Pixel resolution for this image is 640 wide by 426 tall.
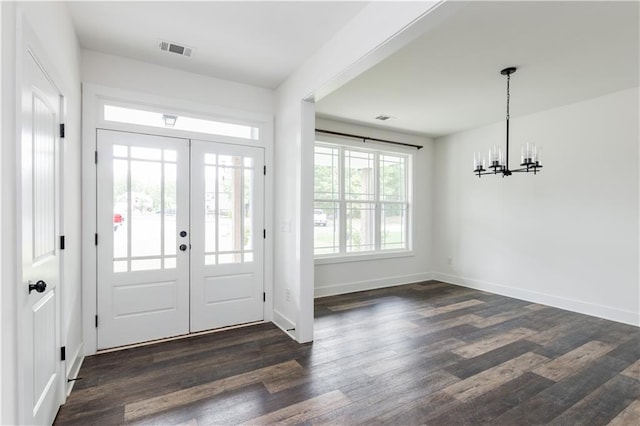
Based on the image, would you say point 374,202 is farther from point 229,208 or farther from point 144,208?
point 144,208

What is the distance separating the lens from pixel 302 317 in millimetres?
3248

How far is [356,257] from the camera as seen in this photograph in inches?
207

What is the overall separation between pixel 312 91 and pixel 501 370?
3.00 m

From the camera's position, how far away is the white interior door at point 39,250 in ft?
4.98

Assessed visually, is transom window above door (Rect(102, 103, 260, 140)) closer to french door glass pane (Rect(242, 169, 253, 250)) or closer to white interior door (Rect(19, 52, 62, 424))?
french door glass pane (Rect(242, 169, 253, 250))

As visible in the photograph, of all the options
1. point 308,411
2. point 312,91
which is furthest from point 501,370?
point 312,91

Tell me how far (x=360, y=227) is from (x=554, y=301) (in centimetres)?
296

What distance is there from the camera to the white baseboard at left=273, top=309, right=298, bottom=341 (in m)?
3.42

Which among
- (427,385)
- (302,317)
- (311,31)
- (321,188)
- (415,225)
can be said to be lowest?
(427,385)

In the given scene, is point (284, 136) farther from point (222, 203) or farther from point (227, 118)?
point (222, 203)

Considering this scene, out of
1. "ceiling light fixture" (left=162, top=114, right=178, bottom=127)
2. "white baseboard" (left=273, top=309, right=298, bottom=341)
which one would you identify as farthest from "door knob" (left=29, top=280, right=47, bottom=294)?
"white baseboard" (left=273, top=309, right=298, bottom=341)

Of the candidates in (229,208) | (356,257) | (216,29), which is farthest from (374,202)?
(216,29)

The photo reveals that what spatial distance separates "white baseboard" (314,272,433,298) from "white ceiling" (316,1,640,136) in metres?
2.67

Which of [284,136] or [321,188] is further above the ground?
[284,136]
